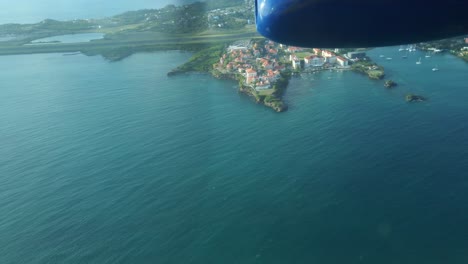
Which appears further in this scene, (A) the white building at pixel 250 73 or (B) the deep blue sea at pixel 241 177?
(A) the white building at pixel 250 73

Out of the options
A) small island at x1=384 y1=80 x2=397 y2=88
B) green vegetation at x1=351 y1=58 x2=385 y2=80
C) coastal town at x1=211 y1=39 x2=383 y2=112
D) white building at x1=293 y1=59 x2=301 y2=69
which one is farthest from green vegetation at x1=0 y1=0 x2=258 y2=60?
small island at x1=384 y1=80 x2=397 y2=88

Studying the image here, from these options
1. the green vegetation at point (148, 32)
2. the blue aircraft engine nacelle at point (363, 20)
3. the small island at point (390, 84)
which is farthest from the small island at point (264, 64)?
the blue aircraft engine nacelle at point (363, 20)

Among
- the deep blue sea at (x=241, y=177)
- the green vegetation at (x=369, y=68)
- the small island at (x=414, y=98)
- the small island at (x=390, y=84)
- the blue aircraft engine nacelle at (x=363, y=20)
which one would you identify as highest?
the blue aircraft engine nacelle at (x=363, y=20)

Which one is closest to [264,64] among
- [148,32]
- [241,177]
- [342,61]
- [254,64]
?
[254,64]

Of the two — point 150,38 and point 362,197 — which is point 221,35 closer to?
point 150,38

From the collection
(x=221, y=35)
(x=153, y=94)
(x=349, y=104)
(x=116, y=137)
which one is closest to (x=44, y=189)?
(x=116, y=137)

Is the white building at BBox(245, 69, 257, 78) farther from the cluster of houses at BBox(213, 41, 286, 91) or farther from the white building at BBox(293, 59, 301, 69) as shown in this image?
the white building at BBox(293, 59, 301, 69)

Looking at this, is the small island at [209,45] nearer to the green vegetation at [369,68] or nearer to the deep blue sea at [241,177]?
the green vegetation at [369,68]
